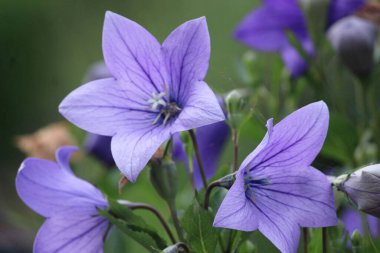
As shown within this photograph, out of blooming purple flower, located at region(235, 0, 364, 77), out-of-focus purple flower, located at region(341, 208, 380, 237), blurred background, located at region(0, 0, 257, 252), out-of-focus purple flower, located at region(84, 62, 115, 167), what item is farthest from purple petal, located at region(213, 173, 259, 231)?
blurred background, located at region(0, 0, 257, 252)

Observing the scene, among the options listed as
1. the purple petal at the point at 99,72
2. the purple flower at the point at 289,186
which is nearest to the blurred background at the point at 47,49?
the purple petal at the point at 99,72

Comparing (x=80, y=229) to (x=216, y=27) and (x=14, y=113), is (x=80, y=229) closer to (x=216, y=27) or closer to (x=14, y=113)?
(x=216, y=27)

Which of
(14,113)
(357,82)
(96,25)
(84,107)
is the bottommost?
(14,113)

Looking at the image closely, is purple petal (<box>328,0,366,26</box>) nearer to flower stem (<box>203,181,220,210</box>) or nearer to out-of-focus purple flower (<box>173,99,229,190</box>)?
out-of-focus purple flower (<box>173,99,229,190</box>)

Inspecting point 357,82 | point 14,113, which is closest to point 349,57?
point 357,82

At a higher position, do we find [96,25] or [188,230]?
[188,230]

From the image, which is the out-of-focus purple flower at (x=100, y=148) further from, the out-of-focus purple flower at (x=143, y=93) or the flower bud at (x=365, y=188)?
the flower bud at (x=365, y=188)
